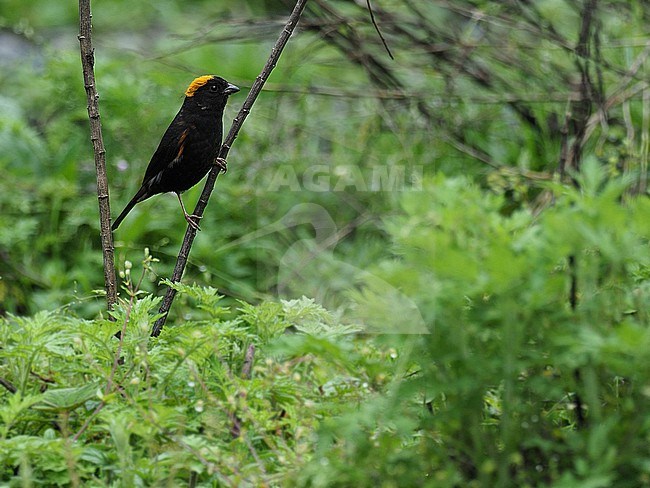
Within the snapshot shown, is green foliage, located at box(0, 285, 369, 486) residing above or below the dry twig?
below

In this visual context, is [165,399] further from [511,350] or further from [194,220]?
[511,350]

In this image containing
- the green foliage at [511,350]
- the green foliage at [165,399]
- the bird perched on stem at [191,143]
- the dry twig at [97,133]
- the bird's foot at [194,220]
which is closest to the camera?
the green foliage at [511,350]

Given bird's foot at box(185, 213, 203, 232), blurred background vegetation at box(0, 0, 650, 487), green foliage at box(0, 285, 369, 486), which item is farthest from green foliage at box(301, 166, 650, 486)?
bird's foot at box(185, 213, 203, 232)

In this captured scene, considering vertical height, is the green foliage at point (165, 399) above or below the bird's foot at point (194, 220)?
below

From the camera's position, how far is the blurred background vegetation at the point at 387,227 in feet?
5.37

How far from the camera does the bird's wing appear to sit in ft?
10.6

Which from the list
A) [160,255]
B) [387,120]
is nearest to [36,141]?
[160,255]

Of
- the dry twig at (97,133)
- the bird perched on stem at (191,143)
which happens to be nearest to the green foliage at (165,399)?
the dry twig at (97,133)

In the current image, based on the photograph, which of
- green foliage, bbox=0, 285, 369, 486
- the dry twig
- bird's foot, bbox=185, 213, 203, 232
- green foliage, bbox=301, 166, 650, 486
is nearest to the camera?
green foliage, bbox=301, 166, 650, 486

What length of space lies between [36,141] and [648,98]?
3474mm

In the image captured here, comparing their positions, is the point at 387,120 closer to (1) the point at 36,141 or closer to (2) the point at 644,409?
(1) the point at 36,141

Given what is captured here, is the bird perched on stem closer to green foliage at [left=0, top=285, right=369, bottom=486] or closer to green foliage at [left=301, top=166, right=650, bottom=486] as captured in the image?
green foliage at [left=0, top=285, right=369, bottom=486]

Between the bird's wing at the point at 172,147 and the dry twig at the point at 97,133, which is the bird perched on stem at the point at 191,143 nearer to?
the bird's wing at the point at 172,147

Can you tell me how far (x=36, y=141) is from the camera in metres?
5.19
